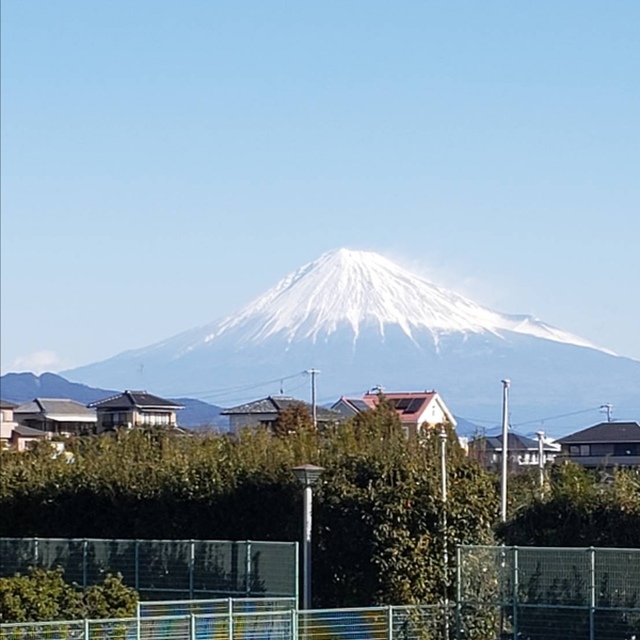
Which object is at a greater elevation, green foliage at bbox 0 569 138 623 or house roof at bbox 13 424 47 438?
house roof at bbox 13 424 47 438

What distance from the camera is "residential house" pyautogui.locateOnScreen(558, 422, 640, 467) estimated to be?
132 ft

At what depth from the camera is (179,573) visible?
2331 centimetres

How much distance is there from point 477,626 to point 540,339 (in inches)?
6973

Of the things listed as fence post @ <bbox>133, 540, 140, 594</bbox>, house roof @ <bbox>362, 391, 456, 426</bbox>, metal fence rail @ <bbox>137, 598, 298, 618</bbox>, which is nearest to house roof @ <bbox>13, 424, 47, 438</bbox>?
house roof @ <bbox>362, 391, 456, 426</bbox>

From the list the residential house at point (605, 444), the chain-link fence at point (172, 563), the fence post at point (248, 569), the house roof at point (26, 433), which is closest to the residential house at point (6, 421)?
the house roof at point (26, 433)

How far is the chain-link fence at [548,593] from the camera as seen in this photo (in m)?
19.2

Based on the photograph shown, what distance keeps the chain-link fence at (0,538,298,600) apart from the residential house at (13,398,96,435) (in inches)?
2710

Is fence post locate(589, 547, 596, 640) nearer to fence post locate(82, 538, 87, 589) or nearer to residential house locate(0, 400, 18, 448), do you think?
fence post locate(82, 538, 87, 589)

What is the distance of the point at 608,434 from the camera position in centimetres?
5059

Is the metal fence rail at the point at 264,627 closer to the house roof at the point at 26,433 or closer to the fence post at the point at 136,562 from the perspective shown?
the fence post at the point at 136,562

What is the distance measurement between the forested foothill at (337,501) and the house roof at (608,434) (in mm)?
13972

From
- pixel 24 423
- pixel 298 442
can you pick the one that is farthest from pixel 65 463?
pixel 24 423

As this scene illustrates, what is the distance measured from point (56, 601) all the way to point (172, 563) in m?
4.32

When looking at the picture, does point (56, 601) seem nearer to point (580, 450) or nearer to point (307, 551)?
point (307, 551)
